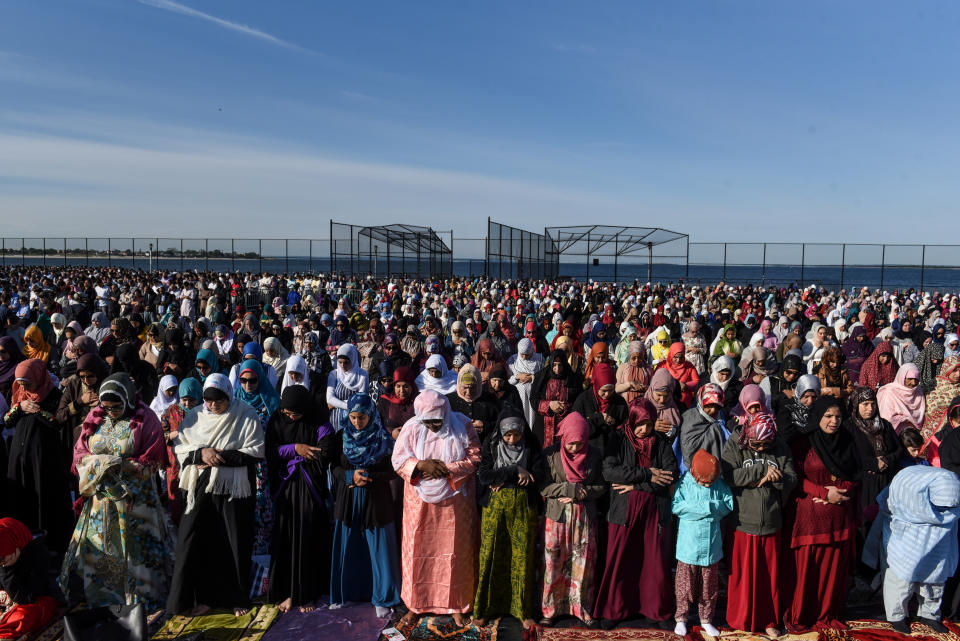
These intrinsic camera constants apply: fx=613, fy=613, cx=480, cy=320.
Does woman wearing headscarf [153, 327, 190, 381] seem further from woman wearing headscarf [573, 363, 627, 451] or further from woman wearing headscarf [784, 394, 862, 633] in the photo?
woman wearing headscarf [784, 394, 862, 633]

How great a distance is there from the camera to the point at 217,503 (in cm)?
395

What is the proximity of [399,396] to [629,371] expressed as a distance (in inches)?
95.8

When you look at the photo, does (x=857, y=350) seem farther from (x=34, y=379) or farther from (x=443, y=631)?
(x=34, y=379)

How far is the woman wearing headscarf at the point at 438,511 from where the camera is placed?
3779mm

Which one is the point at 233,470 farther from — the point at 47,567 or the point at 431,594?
the point at 431,594

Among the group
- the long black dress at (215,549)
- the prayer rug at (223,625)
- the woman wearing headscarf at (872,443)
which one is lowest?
the prayer rug at (223,625)

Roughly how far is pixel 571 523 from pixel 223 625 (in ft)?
7.42

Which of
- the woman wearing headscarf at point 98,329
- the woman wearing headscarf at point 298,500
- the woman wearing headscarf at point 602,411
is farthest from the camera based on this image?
the woman wearing headscarf at point 98,329

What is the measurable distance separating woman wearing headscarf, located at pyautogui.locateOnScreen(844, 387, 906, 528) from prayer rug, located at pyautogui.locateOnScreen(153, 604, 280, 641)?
13.1 ft

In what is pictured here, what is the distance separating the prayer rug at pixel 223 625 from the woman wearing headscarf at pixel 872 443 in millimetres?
3998

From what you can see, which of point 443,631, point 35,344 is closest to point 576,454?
point 443,631

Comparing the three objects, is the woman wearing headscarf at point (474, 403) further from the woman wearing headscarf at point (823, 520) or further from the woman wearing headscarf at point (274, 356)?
the woman wearing headscarf at point (274, 356)

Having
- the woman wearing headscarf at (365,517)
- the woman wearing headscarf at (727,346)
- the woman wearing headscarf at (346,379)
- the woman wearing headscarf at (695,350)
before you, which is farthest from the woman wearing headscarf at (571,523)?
the woman wearing headscarf at (727,346)

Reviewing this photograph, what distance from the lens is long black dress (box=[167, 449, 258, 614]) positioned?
12.8 feet
